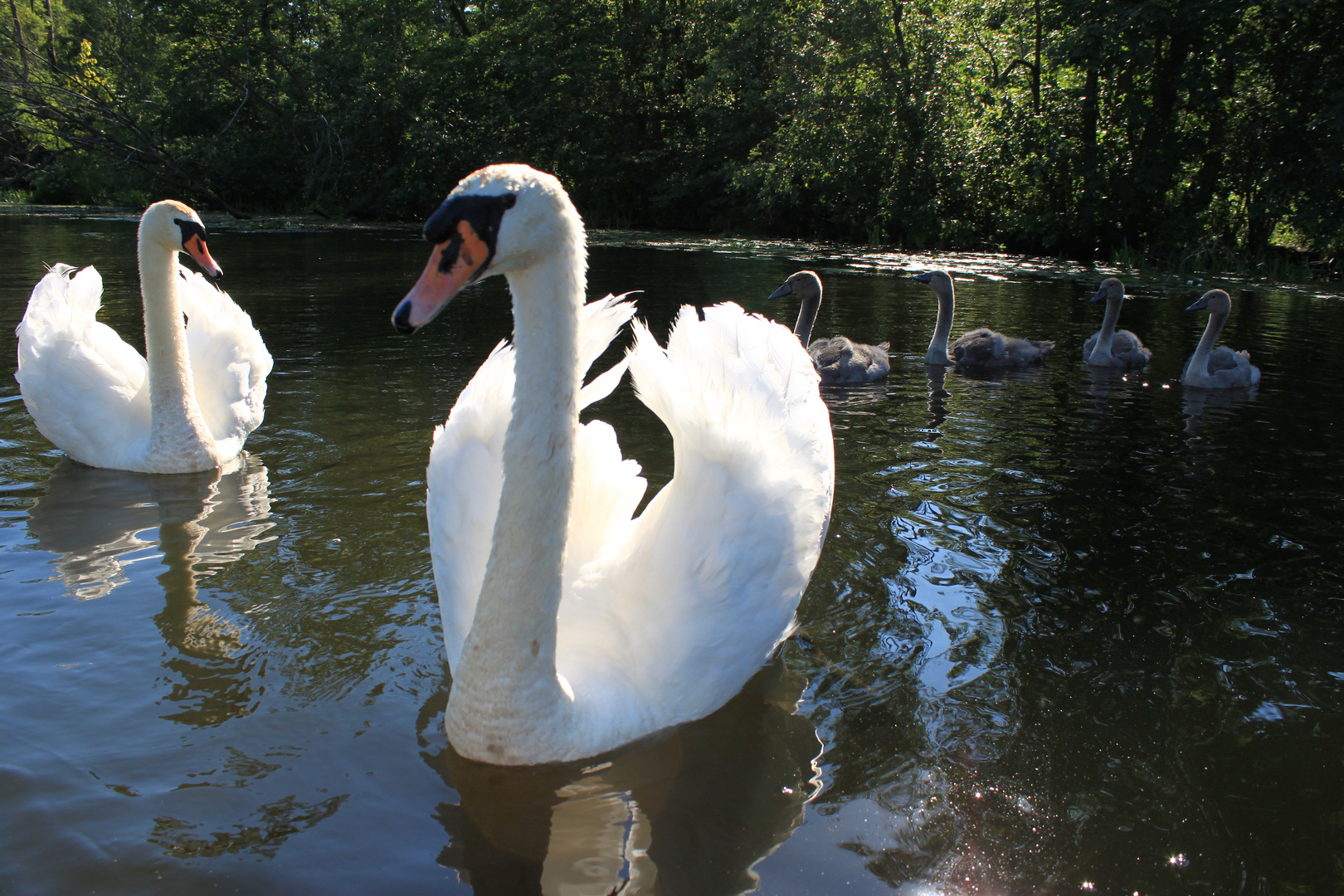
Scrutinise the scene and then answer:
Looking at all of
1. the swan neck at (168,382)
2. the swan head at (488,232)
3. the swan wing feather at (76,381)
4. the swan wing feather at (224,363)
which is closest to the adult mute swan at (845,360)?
the swan wing feather at (224,363)

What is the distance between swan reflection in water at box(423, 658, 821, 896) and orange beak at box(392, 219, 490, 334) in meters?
1.40

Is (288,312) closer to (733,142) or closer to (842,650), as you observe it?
(842,650)

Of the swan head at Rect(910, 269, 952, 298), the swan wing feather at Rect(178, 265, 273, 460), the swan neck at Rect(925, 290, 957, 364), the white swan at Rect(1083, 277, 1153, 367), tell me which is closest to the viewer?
the swan wing feather at Rect(178, 265, 273, 460)

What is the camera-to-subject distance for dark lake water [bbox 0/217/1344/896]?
105 inches

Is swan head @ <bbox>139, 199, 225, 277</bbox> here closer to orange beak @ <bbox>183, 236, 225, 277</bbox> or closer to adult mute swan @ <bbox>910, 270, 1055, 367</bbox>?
orange beak @ <bbox>183, 236, 225, 277</bbox>

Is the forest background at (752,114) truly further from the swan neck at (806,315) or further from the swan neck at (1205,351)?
the swan neck at (806,315)

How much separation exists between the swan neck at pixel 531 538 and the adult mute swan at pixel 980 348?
753cm

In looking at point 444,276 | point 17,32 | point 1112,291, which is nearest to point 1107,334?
point 1112,291

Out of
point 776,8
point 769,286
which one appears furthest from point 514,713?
point 776,8

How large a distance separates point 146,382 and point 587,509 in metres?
3.68

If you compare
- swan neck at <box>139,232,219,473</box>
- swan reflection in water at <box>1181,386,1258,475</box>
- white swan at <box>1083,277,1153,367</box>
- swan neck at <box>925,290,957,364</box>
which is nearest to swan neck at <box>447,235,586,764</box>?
swan neck at <box>139,232,219,473</box>

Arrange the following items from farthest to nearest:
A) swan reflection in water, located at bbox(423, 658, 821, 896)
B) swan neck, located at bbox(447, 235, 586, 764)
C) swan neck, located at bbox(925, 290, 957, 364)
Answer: swan neck, located at bbox(925, 290, 957, 364) → swan neck, located at bbox(447, 235, 586, 764) → swan reflection in water, located at bbox(423, 658, 821, 896)

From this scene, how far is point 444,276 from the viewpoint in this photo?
238 cm

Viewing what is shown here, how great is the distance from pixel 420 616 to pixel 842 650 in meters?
1.66
